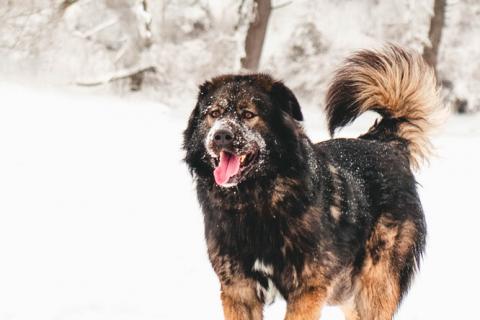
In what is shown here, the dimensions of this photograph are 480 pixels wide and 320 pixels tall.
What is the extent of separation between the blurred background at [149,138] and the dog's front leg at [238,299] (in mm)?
1989

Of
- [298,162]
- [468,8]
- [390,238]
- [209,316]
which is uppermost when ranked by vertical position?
[468,8]

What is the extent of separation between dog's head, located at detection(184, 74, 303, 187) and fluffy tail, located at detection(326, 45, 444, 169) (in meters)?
1.50

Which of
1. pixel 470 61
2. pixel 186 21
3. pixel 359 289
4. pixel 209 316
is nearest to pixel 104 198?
pixel 209 316

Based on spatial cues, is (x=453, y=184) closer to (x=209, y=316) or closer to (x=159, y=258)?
(x=159, y=258)

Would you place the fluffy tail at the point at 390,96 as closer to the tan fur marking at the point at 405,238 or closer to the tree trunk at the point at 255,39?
the tan fur marking at the point at 405,238

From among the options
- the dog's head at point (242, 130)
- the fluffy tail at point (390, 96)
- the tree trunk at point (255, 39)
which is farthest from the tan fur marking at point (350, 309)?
the tree trunk at point (255, 39)

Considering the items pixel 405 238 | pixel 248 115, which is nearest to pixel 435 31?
pixel 405 238

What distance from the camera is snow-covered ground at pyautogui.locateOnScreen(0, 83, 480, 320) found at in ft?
22.8

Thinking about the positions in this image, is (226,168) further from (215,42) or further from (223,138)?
(215,42)

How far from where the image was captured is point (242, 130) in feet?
13.5

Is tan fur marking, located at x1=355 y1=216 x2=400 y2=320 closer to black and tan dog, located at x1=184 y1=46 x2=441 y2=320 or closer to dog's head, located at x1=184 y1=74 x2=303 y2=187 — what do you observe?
black and tan dog, located at x1=184 y1=46 x2=441 y2=320

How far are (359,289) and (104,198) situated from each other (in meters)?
6.51

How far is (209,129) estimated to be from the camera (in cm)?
431

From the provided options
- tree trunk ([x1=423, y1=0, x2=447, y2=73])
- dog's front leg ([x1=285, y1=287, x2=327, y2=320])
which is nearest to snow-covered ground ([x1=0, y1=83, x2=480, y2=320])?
dog's front leg ([x1=285, y1=287, x2=327, y2=320])
